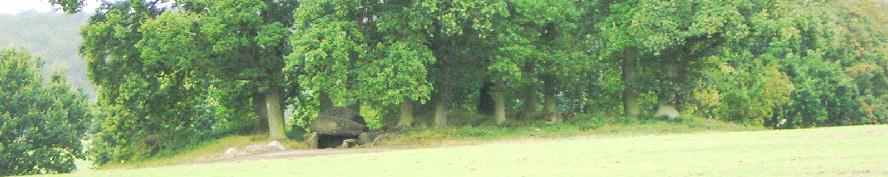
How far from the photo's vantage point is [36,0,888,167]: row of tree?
4041cm

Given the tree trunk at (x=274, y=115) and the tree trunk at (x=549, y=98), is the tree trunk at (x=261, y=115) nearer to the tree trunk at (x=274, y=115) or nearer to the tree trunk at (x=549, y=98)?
the tree trunk at (x=274, y=115)

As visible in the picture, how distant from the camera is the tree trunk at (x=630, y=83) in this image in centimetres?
4884

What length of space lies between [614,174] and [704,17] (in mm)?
Answer: 22988

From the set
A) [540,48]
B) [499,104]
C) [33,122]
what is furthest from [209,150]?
[540,48]

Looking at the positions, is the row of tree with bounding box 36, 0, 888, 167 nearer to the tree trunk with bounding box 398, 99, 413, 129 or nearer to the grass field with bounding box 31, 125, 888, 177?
the tree trunk with bounding box 398, 99, 413, 129

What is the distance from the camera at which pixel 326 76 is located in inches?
1601

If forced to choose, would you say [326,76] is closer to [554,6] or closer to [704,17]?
[554,6]

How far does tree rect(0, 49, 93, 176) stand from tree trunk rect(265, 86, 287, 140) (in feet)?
44.5

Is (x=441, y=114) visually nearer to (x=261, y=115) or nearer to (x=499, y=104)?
(x=499, y=104)

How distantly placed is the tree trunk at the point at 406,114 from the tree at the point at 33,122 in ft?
62.5

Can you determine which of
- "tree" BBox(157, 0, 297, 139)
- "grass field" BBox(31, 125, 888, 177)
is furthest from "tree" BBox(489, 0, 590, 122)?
"grass field" BBox(31, 125, 888, 177)

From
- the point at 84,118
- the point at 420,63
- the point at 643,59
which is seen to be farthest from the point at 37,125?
the point at 643,59

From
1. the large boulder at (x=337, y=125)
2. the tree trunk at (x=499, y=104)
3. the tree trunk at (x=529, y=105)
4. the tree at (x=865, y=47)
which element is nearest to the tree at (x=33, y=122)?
the large boulder at (x=337, y=125)

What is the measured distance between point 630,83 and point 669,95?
2044 mm
